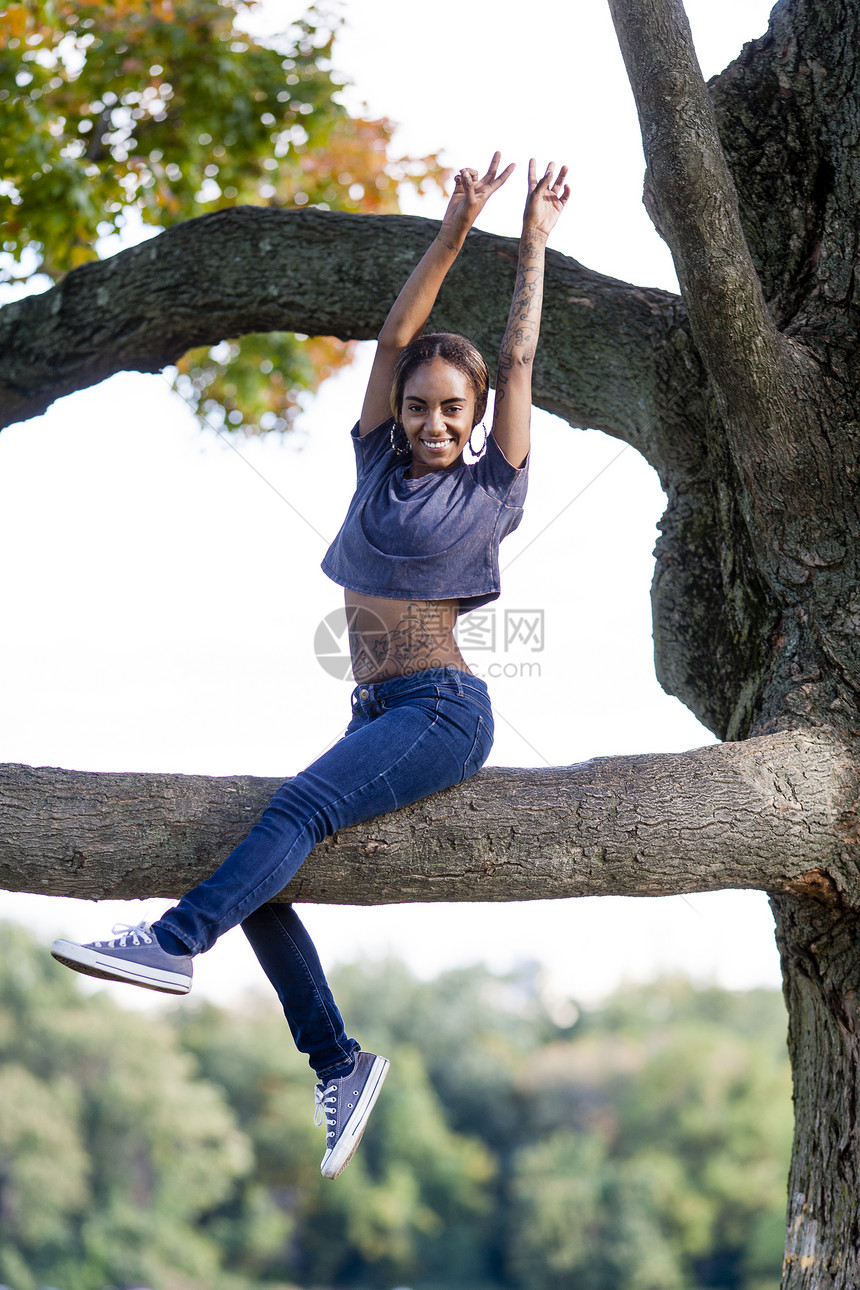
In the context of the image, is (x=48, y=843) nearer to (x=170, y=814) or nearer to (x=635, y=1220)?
(x=170, y=814)

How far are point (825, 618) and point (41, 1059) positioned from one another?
33005 mm

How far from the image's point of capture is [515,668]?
5.17m

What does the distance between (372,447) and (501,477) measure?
0.40 meters

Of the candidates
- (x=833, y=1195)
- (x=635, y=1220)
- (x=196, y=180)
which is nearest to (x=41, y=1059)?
(x=635, y=1220)

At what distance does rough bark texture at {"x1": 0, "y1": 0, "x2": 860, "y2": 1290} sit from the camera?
2.77 meters

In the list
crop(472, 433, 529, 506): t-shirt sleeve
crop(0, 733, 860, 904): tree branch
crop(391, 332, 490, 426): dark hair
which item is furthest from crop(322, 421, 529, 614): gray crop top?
crop(0, 733, 860, 904): tree branch

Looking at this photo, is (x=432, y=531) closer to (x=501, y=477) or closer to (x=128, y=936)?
(x=501, y=477)

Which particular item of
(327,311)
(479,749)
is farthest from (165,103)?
(479,749)

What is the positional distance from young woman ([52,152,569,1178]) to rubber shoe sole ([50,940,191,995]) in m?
0.08

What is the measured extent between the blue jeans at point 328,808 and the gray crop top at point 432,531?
249 millimetres

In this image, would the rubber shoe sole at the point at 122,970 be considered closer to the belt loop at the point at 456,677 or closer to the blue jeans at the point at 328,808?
the blue jeans at the point at 328,808

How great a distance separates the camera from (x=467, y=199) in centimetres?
308

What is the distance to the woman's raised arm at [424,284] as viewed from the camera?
308 cm

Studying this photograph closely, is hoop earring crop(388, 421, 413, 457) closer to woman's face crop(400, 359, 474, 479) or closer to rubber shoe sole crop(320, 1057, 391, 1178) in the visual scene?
woman's face crop(400, 359, 474, 479)
